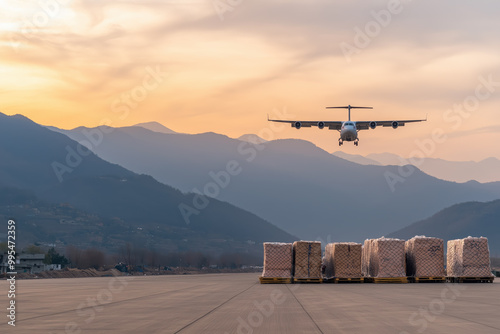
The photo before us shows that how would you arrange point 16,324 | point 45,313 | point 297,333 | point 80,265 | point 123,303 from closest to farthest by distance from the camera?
point 297,333, point 16,324, point 45,313, point 123,303, point 80,265

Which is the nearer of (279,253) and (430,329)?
(430,329)

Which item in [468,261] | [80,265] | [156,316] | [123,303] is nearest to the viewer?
[156,316]

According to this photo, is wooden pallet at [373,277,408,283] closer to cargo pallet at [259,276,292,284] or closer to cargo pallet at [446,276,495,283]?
cargo pallet at [446,276,495,283]

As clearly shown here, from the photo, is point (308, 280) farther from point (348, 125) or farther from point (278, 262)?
point (348, 125)

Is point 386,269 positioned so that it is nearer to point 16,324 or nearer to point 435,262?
point 435,262

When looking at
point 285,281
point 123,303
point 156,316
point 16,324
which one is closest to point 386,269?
point 285,281

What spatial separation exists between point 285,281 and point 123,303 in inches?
839

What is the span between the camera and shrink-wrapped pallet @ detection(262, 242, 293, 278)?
46219 mm

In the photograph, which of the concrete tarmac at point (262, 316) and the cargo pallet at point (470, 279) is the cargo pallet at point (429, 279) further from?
the concrete tarmac at point (262, 316)

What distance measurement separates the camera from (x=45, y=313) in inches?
851

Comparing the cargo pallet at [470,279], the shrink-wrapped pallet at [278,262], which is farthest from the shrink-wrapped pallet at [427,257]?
the shrink-wrapped pallet at [278,262]

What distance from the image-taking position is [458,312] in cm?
2095

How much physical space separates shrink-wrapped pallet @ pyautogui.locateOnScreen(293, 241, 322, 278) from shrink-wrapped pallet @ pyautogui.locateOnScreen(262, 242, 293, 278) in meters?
0.43

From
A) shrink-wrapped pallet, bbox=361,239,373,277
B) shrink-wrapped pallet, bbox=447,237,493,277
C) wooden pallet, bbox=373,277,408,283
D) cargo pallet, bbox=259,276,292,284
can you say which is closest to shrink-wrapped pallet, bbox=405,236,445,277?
wooden pallet, bbox=373,277,408,283
